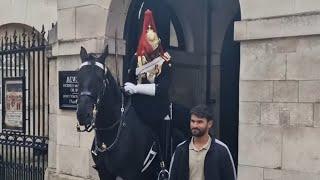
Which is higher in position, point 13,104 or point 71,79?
point 71,79

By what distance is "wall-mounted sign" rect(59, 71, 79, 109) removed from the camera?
771cm

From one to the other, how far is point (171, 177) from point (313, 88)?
203 cm

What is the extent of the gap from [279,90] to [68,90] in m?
3.72

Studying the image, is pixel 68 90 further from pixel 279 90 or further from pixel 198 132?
pixel 198 132

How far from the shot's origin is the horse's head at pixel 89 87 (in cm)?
496

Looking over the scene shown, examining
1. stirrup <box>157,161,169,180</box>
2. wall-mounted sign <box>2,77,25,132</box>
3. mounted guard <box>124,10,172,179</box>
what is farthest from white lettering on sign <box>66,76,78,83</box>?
stirrup <box>157,161,169,180</box>

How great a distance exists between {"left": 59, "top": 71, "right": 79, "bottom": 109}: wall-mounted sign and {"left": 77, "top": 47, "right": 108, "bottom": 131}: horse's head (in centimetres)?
250

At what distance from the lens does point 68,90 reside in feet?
25.5

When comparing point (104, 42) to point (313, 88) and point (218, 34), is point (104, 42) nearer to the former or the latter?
point (313, 88)

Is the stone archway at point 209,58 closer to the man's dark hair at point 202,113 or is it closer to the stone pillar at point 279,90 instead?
the stone pillar at point 279,90

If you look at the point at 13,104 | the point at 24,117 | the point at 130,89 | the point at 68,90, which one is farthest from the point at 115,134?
the point at 13,104

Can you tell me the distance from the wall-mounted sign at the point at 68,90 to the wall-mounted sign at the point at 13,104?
1436mm

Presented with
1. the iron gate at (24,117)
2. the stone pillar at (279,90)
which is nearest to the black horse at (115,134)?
the stone pillar at (279,90)

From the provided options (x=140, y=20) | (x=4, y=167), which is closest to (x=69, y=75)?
(x=140, y=20)
